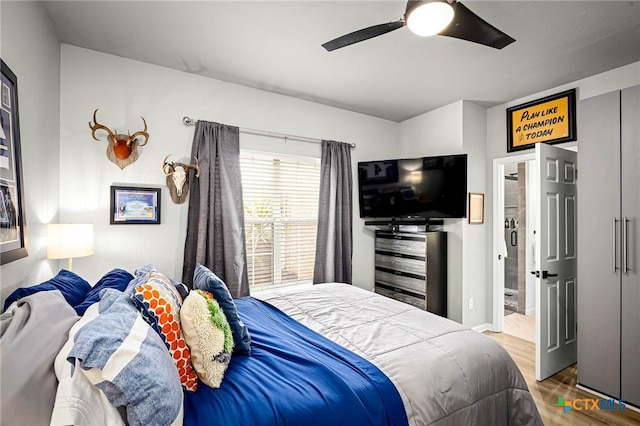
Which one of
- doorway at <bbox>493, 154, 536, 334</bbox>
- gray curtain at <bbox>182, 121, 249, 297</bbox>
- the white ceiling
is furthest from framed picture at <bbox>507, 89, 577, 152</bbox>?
gray curtain at <bbox>182, 121, 249, 297</bbox>

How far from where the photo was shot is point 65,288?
149cm

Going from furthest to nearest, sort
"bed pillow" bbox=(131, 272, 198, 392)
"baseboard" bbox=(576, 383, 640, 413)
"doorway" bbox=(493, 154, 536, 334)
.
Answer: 1. "doorway" bbox=(493, 154, 536, 334)
2. "baseboard" bbox=(576, 383, 640, 413)
3. "bed pillow" bbox=(131, 272, 198, 392)

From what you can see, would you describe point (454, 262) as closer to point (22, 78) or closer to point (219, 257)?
point (219, 257)

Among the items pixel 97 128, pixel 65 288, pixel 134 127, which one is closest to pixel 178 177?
pixel 134 127

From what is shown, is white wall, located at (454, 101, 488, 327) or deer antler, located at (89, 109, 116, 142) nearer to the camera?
deer antler, located at (89, 109, 116, 142)

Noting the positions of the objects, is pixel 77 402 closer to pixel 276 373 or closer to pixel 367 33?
pixel 276 373

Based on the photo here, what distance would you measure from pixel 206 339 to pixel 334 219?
2.63 metres

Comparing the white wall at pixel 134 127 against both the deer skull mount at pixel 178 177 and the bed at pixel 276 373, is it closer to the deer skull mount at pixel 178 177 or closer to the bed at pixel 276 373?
the deer skull mount at pixel 178 177

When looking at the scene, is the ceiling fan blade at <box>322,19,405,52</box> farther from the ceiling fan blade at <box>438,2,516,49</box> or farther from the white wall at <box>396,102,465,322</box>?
the white wall at <box>396,102,465,322</box>

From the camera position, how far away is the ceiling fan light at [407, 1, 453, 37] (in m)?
1.52

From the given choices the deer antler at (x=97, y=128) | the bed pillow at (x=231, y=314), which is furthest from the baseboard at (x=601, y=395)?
the deer antler at (x=97, y=128)

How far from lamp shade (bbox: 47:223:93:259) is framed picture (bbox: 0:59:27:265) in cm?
47

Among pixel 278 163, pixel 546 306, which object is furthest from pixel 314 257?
pixel 546 306

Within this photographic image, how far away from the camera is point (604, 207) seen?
7.99ft
